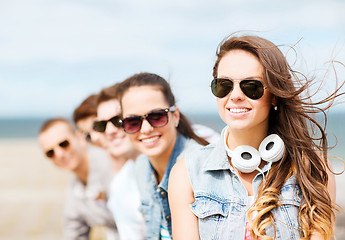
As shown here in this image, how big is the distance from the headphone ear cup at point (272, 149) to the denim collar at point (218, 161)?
67 millimetres

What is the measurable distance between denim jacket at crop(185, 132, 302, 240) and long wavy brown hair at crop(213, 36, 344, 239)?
4cm

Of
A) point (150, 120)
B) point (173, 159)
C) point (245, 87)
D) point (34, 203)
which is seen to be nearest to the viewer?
point (245, 87)

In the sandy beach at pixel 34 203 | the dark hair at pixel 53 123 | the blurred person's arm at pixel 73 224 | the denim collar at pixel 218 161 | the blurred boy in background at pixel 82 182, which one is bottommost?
the sandy beach at pixel 34 203

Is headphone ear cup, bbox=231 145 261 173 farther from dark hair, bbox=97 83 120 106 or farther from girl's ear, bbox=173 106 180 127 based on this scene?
dark hair, bbox=97 83 120 106

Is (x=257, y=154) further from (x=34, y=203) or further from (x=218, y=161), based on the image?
(x=34, y=203)

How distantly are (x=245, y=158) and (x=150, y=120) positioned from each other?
35.6 inches

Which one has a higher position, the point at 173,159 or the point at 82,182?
the point at 173,159

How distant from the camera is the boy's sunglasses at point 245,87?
2.36 m

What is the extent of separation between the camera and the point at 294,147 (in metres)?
2.48

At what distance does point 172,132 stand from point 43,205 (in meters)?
7.97

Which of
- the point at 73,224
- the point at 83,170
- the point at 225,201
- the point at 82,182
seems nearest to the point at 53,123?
the point at 83,170

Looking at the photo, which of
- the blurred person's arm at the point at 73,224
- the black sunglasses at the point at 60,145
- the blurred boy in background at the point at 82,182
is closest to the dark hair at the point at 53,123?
the blurred boy in background at the point at 82,182

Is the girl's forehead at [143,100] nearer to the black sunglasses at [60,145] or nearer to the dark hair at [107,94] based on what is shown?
the dark hair at [107,94]

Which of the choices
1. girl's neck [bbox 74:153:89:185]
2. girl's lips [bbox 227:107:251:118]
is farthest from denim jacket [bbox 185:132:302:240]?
girl's neck [bbox 74:153:89:185]
